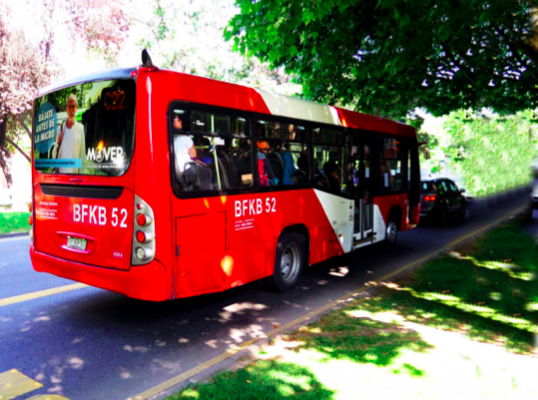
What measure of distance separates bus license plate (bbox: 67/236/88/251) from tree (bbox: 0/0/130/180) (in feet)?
47.2

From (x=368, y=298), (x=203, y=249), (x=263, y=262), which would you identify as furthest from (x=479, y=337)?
(x=203, y=249)

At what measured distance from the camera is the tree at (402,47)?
748 centimetres

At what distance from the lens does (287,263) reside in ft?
24.0

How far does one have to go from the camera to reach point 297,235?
7.30 metres

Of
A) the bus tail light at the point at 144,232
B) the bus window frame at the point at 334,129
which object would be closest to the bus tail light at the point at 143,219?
the bus tail light at the point at 144,232

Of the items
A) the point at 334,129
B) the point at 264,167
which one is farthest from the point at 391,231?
the point at 264,167

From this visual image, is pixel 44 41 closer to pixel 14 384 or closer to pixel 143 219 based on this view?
pixel 143 219

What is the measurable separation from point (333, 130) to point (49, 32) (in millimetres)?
15177

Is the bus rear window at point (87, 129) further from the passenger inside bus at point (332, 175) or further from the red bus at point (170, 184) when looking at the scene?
the passenger inside bus at point (332, 175)

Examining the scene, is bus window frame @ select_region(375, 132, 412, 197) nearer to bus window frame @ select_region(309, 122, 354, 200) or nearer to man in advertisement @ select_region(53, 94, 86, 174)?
bus window frame @ select_region(309, 122, 354, 200)

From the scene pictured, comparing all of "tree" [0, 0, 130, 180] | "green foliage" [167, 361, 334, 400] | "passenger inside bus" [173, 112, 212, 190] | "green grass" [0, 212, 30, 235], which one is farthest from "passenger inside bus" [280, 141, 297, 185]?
"tree" [0, 0, 130, 180]

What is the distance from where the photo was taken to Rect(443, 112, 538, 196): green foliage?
46.5ft

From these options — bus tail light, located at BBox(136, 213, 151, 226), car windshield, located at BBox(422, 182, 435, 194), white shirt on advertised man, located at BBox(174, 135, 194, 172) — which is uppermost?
white shirt on advertised man, located at BBox(174, 135, 194, 172)

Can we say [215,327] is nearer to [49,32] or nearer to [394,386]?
[394,386]
